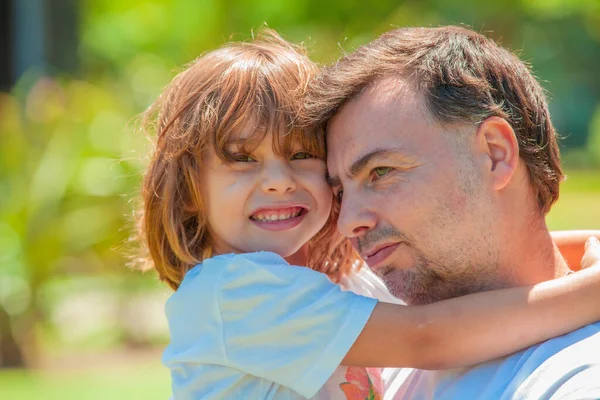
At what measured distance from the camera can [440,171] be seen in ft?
8.84

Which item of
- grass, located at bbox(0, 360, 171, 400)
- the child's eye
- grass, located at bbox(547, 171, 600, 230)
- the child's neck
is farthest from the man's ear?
grass, located at bbox(547, 171, 600, 230)

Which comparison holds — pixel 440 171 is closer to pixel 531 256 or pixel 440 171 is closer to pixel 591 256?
pixel 531 256

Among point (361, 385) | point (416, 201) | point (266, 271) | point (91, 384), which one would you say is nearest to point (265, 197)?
point (266, 271)

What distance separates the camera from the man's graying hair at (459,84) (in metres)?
2.77

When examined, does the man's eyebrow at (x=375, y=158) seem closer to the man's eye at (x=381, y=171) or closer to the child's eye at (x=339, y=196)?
the man's eye at (x=381, y=171)

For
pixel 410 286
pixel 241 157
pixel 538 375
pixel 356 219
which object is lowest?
pixel 538 375

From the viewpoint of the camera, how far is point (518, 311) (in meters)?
2.56

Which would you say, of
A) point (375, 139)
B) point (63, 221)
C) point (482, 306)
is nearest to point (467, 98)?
point (375, 139)

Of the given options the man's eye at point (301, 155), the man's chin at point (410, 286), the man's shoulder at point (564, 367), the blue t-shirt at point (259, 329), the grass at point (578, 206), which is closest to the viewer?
the man's shoulder at point (564, 367)

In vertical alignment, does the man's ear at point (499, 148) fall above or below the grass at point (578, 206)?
below

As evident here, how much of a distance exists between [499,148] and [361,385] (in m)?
0.89

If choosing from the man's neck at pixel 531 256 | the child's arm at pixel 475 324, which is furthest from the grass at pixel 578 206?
the child's arm at pixel 475 324

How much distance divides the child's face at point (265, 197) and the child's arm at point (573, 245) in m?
0.92

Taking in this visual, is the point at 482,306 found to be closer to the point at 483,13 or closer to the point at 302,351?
the point at 302,351
